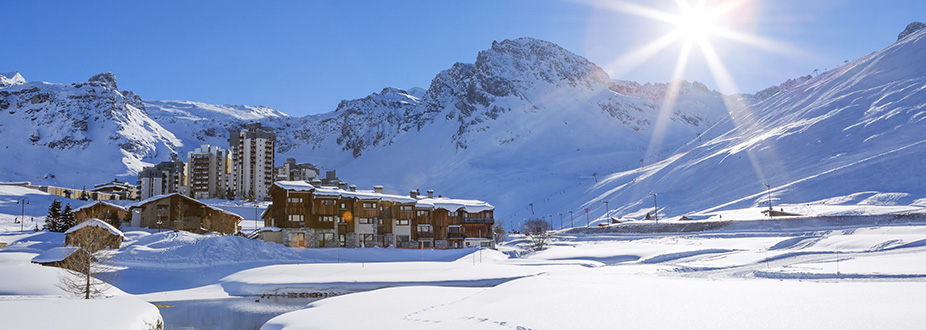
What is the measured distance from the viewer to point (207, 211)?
84938 mm

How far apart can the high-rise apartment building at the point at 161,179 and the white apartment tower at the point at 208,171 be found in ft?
12.3

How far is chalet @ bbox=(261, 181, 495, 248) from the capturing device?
240ft

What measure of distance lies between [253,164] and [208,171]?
12362 millimetres

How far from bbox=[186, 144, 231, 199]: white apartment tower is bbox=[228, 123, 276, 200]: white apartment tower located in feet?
9.91

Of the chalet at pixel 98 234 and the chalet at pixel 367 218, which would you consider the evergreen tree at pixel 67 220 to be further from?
the chalet at pixel 367 218

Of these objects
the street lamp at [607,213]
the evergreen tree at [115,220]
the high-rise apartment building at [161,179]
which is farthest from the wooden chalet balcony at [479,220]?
the high-rise apartment building at [161,179]

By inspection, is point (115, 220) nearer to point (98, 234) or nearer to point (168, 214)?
point (168, 214)

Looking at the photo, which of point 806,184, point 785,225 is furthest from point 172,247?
point 806,184

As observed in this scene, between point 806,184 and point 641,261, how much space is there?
9074 centimetres

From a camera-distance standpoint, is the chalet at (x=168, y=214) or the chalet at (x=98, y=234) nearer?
the chalet at (x=98, y=234)

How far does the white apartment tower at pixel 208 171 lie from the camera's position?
163875 millimetres

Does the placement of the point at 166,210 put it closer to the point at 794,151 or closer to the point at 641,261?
the point at 641,261

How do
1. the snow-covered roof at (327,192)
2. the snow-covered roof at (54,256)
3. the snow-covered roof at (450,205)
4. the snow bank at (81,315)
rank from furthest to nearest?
1. the snow-covered roof at (450,205)
2. the snow-covered roof at (327,192)
3. the snow-covered roof at (54,256)
4. the snow bank at (81,315)

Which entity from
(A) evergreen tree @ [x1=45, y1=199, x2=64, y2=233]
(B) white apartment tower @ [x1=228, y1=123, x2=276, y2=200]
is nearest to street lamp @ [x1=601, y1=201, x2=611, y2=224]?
(B) white apartment tower @ [x1=228, y1=123, x2=276, y2=200]
